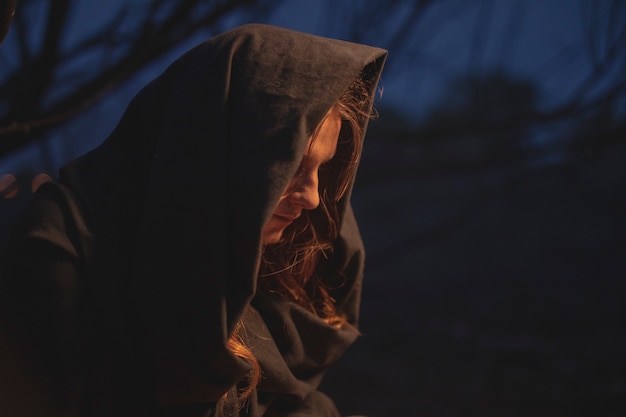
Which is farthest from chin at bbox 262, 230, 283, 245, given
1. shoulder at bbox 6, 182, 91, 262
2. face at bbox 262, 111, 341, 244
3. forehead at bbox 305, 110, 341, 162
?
shoulder at bbox 6, 182, 91, 262

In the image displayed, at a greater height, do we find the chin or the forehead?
the forehead

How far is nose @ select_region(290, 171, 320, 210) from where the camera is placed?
1.33 metres

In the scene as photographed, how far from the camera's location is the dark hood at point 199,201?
43.4 inches

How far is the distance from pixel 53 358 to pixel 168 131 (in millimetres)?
462

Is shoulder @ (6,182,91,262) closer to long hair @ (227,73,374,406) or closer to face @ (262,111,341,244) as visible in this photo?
face @ (262,111,341,244)

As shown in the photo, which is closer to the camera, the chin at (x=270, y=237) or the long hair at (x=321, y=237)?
the chin at (x=270, y=237)

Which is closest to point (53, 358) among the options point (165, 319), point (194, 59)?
point (165, 319)

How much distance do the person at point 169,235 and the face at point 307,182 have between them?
0.08 metres

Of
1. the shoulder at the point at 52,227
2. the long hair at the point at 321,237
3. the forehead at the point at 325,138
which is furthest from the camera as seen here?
the long hair at the point at 321,237

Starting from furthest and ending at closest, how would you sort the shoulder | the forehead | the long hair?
1. the long hair
2. the forehead
3. the shoulder

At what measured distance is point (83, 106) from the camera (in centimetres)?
188

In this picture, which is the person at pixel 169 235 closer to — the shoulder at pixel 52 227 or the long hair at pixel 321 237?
the shoulder at pixel 52 227

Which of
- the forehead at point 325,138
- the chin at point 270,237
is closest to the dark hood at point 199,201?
the forehead at point 325,138

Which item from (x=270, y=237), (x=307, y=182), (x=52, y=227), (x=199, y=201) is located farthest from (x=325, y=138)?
(x=52, y=227)
